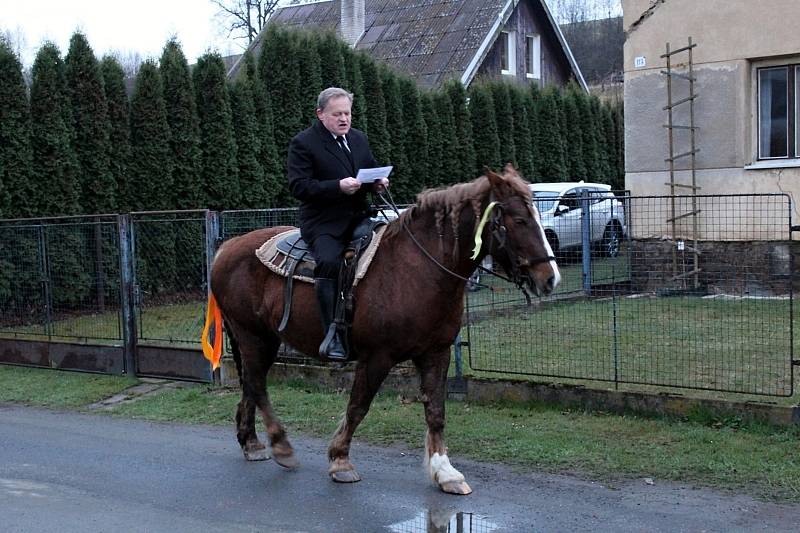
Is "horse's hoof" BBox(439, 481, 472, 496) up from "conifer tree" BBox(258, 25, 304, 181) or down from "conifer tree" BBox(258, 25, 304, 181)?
down

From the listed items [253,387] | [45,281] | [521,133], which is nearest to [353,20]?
[521,133]

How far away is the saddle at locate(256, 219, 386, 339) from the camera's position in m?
6.57

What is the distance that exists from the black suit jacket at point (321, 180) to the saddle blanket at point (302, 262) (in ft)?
0.76

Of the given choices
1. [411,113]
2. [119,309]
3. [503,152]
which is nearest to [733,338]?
[119,309]

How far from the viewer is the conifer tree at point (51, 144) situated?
15008mm

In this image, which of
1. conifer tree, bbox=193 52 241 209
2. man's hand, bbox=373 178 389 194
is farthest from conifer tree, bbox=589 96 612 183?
man's hand, bbox=373 178 389 194

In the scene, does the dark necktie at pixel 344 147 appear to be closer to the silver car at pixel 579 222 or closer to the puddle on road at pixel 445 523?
the silver car at pixel 579 222

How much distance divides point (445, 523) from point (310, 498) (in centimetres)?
109

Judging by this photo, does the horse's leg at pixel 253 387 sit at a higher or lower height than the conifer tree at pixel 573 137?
lower

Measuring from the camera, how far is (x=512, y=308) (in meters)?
11.1

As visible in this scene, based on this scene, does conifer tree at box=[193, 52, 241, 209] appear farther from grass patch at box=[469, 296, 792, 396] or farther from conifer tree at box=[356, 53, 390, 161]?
grass patch at box=[469, 296, 792, 396]

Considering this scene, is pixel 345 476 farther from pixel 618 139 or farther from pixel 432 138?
pixel 618 139

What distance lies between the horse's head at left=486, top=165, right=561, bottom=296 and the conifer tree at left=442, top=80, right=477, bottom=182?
1645 centimetres

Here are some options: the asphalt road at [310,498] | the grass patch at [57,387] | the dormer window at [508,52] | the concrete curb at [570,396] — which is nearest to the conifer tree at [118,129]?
the grass patch at [57,387]
